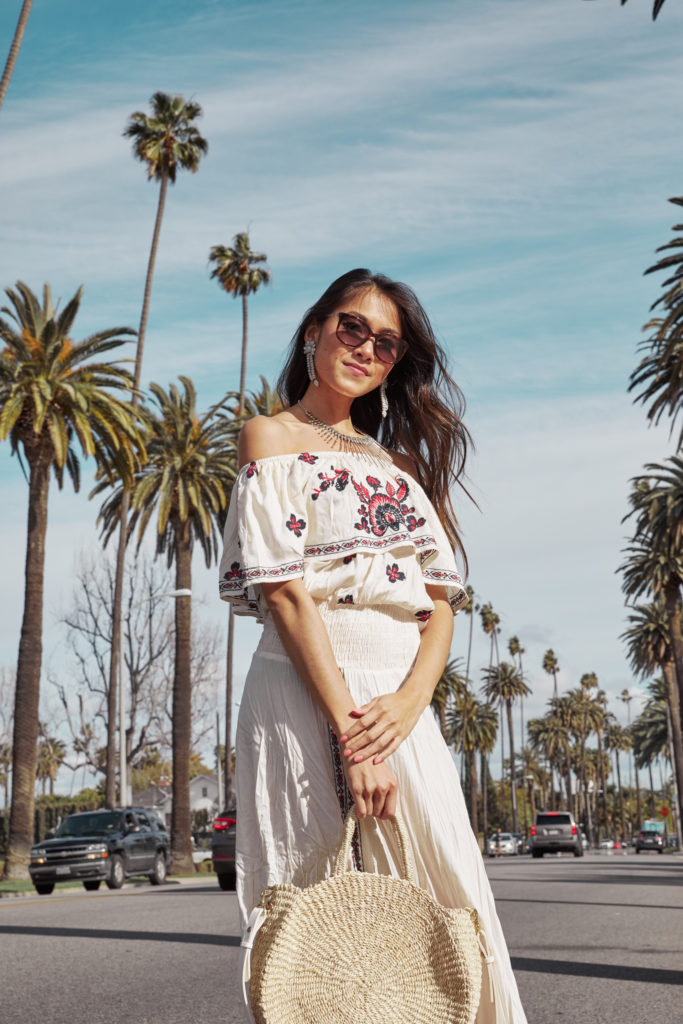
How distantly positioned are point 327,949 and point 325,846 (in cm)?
28

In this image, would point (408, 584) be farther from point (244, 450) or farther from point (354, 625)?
point (244, 450)

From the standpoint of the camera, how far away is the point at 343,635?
250cm

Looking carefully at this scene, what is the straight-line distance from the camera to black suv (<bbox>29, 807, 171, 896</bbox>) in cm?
2258

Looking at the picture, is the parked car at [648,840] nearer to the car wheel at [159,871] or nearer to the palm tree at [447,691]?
the palm tree at [447,691]

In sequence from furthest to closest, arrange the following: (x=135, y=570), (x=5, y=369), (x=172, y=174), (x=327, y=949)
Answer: (x=135, y=570)
(x=172, y=174)
(x=5, y=369)
(x=327, y=949)

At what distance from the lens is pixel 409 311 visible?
299 cm

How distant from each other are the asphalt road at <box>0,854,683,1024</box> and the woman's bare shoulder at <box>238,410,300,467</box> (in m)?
3.69

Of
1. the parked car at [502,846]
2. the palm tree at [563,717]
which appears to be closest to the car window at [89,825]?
the parked car at [502,846]

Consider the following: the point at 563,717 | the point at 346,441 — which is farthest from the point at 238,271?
the point at 563,717

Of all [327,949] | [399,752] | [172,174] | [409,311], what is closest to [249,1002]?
[327,949]

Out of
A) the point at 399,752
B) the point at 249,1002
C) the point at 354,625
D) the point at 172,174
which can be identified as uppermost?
the point at 172,174

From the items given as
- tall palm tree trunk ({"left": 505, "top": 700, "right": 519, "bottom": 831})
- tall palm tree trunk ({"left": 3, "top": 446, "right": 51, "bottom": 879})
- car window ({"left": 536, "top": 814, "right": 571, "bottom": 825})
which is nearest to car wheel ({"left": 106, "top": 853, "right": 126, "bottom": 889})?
tall palm tree trunk ({"left": 3, "top": 446, "right": 51, "bottom": 879})

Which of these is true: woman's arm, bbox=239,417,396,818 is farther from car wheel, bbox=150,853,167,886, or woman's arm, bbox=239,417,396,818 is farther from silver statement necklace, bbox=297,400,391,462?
car wheel, bbox=150,853,167,886

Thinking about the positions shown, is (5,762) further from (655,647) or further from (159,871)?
(159,871)
